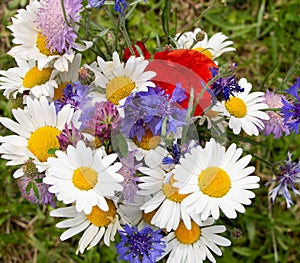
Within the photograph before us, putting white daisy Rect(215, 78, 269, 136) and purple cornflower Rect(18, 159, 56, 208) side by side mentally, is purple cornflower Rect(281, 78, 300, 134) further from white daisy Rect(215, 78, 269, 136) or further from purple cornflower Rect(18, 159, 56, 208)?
purple cornflower Rect(18, 159, 56, 208)

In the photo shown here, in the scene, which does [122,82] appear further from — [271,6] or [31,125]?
[271,6]

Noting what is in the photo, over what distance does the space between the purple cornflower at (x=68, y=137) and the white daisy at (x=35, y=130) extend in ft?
0.08

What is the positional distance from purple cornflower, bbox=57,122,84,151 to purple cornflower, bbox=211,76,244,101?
0.20m

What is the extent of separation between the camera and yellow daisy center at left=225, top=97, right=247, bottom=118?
81 centimetres

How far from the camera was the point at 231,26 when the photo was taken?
142cm

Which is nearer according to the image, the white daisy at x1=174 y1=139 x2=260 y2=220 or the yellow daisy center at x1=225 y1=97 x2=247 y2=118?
the white daisy at x1=174 y1=139 x2=260 y2=220

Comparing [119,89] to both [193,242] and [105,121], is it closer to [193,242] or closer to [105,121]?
[105,121]

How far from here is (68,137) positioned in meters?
0.70

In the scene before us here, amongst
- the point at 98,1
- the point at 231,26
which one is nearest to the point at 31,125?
the point at 98,1

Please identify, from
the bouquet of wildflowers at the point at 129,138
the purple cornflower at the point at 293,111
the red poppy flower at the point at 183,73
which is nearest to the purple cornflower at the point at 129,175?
the bouquet of wildflowers at the point at 129,138

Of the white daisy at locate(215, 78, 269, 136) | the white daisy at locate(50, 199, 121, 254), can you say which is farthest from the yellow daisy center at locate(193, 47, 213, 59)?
the white daisy at locate(50, 199, 121, 254)

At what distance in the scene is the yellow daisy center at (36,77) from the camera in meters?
0.82

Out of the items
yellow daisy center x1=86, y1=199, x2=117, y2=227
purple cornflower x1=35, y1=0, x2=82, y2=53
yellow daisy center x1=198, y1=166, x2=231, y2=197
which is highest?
purple cornflower x1=35, y1=0, x2=82, y2=53

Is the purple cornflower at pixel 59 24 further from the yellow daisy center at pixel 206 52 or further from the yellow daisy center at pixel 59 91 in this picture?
the yellow daisy center at pixel 206 52
